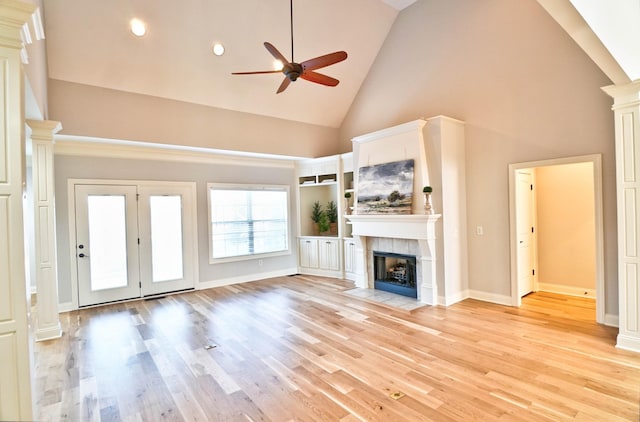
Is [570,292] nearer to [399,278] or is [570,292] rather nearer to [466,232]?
[466,232]

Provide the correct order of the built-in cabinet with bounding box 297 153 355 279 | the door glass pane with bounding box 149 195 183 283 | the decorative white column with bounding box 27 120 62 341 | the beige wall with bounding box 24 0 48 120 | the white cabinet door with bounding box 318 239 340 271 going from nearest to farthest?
the beige wall with bounding box 24 0 48 120 → the decorative white column with bounding box 27 120 62 341 → the door glass pane with bounding box 149 195 183 283 → the built-in cabinet with bounding box 297 153 355 279 → the white cabinet door with bounding box 318 239 340 271

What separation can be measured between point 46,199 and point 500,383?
5.59 m

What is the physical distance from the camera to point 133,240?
6.03 m

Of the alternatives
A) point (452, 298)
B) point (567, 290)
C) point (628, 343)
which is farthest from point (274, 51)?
point (567, 290)

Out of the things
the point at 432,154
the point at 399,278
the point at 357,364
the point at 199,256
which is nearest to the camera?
the point at 357,364

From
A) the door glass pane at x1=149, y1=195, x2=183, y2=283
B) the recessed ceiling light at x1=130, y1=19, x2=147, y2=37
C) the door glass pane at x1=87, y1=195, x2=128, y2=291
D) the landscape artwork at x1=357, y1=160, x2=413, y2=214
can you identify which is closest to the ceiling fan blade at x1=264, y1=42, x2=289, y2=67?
the recessed ceiling light at x1=130, y1=19, x2=147, y2=37

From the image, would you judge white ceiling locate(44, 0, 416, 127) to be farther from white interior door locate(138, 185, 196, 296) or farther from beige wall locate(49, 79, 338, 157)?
white interior door locate(138, 185, 196, 296)

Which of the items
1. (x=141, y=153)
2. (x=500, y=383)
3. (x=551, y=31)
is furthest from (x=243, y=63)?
(x=500, y=383)

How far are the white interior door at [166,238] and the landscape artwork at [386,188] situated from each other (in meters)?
3.51

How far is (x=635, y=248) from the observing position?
342cm

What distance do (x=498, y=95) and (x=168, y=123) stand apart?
18.3 feet

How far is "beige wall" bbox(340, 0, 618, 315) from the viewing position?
4223 millimetres

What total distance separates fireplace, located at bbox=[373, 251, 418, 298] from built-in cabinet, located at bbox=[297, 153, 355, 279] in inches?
38.3

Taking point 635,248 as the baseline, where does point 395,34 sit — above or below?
above
